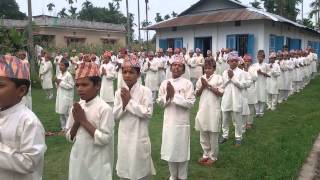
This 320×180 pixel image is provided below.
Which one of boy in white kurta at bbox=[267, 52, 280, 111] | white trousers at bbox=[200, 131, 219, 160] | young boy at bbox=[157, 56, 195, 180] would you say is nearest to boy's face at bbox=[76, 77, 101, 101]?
young boy at bbox=[157, 56, 195, 180]

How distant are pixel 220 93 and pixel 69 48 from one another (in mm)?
23297

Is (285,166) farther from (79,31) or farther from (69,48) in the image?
(79,31)

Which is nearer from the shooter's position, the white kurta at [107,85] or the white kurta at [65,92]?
the white kurta at [65,92]

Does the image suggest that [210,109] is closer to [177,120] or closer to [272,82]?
Answer: [177,120]

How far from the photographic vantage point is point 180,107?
536 cm

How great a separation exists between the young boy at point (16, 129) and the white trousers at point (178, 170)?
310cm

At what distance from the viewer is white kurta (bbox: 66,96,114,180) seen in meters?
3.48

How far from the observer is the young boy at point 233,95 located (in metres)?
7.57

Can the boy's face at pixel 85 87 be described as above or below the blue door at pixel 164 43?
below

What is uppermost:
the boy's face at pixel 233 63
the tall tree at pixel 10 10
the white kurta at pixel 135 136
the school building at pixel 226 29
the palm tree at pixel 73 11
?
the palm tree at pixel 73 11

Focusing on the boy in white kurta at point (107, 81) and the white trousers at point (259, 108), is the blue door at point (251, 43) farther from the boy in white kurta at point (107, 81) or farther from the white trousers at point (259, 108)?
the boy in white kurta at point (107, 81)

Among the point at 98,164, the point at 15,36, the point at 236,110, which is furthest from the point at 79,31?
the point at 98,164

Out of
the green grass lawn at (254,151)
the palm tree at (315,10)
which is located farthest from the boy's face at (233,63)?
the palm tree at (315,10)

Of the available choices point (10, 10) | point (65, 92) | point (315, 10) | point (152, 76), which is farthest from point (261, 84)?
point (10, 10)
